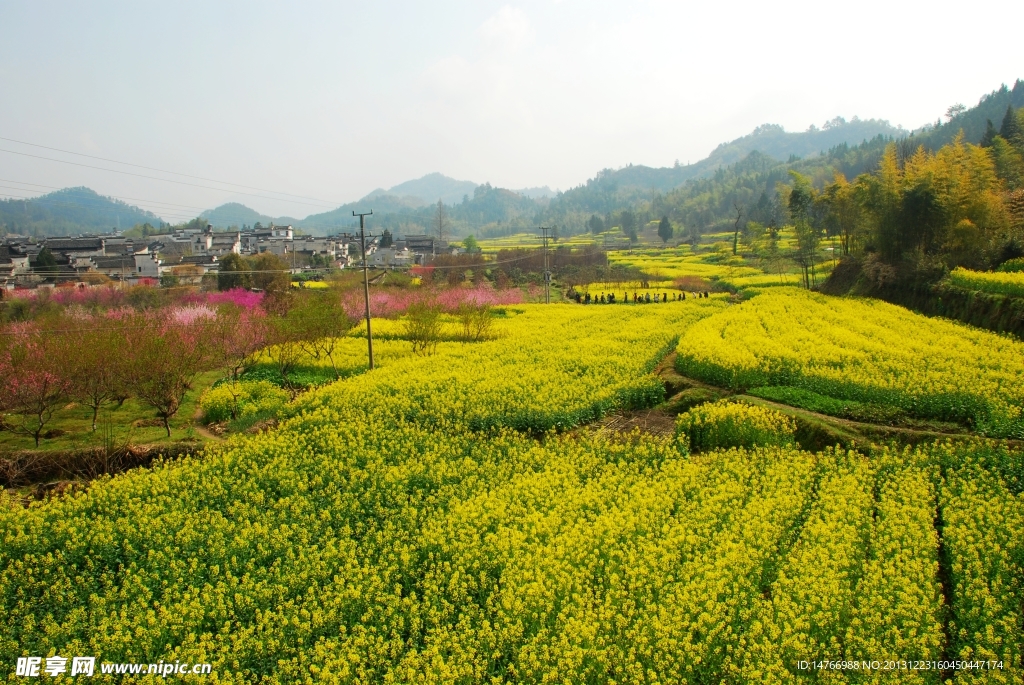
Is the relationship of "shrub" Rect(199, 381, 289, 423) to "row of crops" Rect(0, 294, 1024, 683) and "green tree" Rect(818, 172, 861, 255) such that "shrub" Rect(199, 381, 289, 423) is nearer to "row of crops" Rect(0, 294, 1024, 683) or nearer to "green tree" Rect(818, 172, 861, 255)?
"row of crops" Rect(0, 294, 1024, 683)

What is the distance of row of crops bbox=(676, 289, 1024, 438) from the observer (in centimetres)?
1540

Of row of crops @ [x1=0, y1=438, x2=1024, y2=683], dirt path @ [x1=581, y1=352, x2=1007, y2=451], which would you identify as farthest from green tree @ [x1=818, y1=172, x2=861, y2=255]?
row of crops @ [x1=0, y1=438, x2=1024, y2=683]

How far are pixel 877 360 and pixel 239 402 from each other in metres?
21.5

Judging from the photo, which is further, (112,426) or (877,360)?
(877,360)

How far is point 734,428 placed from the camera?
15703 millimetres

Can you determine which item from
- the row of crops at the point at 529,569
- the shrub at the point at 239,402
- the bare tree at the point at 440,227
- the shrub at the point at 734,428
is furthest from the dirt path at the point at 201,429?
the bare tree at the point at 440,227

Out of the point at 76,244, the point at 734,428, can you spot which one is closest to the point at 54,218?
the point at 76,244

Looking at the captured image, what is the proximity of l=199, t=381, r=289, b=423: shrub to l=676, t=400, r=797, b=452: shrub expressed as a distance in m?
12.9

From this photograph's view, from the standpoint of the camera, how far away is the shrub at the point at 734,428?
15.5 metres

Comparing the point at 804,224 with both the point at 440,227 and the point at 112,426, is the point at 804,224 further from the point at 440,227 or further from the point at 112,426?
the point at 440,227

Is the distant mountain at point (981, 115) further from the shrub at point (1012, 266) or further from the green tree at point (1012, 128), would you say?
the shrub at point (1012, 266)

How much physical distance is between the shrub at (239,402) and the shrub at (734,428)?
12868 mm

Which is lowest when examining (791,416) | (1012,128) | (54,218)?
(791,416)

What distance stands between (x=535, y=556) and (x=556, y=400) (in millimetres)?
8517
